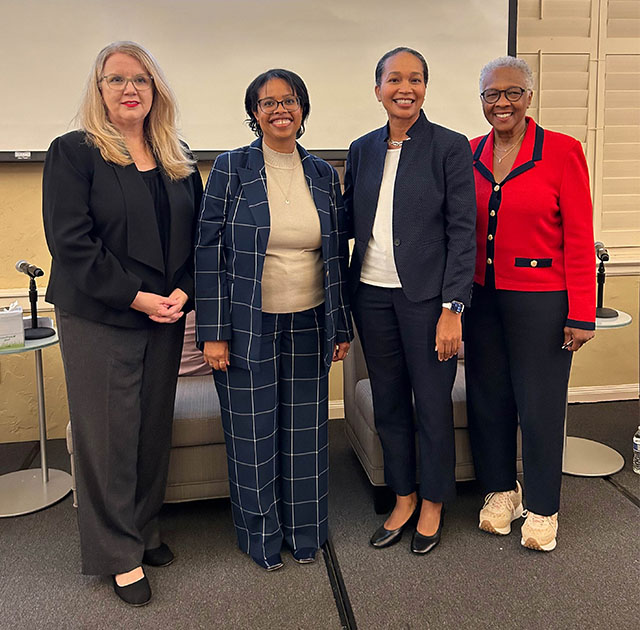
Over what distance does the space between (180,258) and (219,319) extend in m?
0.21

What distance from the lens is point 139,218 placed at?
5.78 ft

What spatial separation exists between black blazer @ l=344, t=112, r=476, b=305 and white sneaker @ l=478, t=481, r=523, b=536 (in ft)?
2.72

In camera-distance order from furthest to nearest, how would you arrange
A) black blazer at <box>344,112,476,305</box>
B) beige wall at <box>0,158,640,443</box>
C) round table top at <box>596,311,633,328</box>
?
beige wall at <box>0,158,640,443</box> → round table top at <box>596,311,633,328</box> → black blazer at <box>344,112,476,305</box>

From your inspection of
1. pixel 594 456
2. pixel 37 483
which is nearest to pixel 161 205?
pixel 37 483

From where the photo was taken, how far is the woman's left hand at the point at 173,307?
1812 mm

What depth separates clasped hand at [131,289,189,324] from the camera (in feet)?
5.84

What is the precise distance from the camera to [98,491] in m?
1.88

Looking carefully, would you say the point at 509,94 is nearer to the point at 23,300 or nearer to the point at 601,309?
the point at 601,309

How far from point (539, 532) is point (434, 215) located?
1.12 meters

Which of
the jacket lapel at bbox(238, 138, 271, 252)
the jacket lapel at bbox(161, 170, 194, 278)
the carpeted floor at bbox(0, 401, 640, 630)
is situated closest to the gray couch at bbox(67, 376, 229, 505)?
the carpeted floor at bbox(0, 401, 640, 630)

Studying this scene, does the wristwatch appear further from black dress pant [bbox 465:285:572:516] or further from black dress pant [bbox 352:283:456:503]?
black dress pant [bbox 465:285:572:516]

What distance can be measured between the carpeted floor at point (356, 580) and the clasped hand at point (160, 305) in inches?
33.7

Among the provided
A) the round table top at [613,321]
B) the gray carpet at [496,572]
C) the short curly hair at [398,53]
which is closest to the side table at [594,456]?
the round table top at [613,321]

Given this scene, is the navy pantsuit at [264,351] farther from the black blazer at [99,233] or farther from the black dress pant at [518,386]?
the black dress pant at [518,386]
